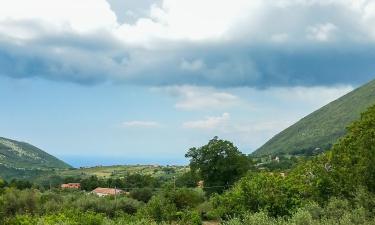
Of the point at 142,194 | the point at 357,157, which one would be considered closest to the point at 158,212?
the point at 357,157

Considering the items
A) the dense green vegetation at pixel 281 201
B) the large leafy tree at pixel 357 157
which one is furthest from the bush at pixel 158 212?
the large leafy tree at pixel 357 157

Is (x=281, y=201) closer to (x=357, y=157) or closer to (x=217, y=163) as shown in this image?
(x=357, y=157)

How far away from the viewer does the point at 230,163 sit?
69188 mm

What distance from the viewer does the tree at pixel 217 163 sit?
6888 cm

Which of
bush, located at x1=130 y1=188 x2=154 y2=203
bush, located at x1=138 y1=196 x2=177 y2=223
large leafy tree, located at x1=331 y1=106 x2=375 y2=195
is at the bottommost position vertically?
bush, located at x1=138 y1=196 x2=177 y2=223

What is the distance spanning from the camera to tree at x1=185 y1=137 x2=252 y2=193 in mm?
68875

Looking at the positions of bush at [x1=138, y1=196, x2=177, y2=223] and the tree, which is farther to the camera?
the tree

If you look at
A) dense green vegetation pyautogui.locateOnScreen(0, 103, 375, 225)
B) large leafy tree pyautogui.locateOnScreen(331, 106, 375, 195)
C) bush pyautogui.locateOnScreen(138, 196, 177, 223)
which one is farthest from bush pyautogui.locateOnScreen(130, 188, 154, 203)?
large leafy tree pyautogui.locateOnScreen(331, 106, 375, 195)

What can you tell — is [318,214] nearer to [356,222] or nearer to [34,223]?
[356,222]

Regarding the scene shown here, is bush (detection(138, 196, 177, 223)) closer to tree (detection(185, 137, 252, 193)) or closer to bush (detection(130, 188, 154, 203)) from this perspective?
tree (detection(185, 137, 252, 193))

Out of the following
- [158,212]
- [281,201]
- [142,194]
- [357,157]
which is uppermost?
[357,157]

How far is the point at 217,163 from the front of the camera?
225 feet

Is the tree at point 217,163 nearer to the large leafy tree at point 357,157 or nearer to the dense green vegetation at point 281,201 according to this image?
the dense green vegetation at point 281,201

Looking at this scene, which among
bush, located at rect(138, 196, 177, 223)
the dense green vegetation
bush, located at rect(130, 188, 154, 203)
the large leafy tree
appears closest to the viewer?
the dense green vegetation
